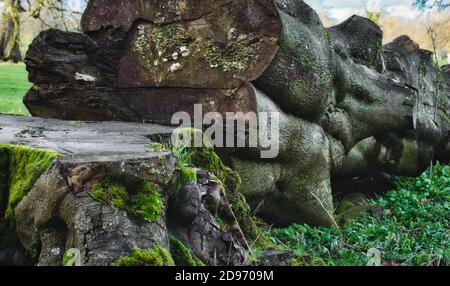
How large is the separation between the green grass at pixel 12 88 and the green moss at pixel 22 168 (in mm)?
9515

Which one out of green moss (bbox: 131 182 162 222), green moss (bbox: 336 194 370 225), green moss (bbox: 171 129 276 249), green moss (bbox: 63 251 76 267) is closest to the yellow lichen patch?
green moss (bbox: 171 129 276 249)

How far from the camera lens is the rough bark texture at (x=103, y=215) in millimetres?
2660

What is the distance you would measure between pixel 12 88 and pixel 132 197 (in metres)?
16.4

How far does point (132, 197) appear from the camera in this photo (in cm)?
287

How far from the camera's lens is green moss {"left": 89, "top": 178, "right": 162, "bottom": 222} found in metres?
2.77

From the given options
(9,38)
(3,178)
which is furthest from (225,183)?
(9,38)

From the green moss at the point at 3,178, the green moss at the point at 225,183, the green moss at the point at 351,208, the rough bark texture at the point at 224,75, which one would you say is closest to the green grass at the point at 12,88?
the rough bark texture at the point at 224,75

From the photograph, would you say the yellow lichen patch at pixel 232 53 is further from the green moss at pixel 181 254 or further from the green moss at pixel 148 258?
the green moss at pixel 148 258

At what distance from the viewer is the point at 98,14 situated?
5516 millimetres

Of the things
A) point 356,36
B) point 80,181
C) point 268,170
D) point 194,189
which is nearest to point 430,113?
point 356,36

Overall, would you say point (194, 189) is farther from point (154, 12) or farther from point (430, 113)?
point (430, 113)

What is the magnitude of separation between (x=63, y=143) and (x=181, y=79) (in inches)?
74.0

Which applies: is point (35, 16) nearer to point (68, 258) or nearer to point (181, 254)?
point (181, 254)

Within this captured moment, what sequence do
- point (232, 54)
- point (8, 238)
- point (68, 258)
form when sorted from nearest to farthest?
point (68, 258) → point (8, 238) → point (232, 54)
